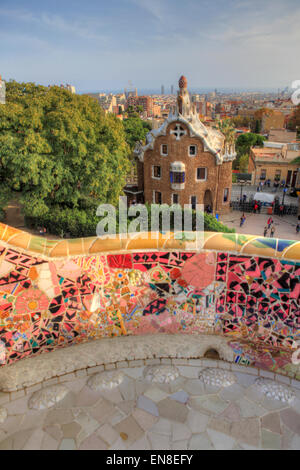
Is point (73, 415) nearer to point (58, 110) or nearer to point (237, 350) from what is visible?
point (237, 350)

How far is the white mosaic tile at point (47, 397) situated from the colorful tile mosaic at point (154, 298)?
1.10 meters

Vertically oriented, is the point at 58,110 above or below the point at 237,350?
above

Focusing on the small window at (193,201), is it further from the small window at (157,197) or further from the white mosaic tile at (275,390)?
the white mosaic tile at (275,390)

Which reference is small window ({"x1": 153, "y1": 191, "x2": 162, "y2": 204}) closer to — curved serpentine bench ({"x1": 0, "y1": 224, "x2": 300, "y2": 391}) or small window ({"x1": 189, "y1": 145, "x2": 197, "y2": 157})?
small window ({"x1": 189, "y1": 145, "x2": 197, "y2": 157})

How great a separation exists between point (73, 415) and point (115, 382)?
107 cm

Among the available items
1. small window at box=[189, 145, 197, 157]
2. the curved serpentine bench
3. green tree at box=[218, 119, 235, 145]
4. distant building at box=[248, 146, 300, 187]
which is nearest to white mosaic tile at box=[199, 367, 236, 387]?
the curved serpentine bench

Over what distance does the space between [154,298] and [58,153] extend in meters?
13.2

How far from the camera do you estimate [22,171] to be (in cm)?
1783

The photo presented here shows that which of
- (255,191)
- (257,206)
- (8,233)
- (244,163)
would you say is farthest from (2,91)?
(244,163)

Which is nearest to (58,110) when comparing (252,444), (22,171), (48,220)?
(22,171)

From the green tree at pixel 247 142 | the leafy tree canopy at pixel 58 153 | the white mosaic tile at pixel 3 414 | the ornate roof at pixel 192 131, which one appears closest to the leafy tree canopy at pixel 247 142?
the green tree at pixel 247 142

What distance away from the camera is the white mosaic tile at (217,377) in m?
7.26
